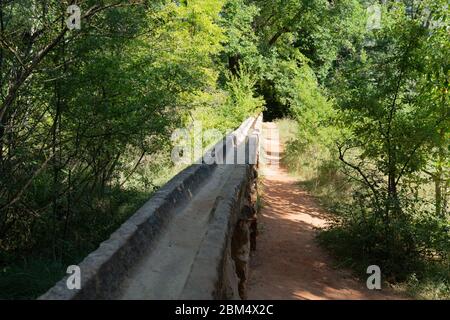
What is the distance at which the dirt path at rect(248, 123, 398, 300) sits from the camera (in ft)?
24.7

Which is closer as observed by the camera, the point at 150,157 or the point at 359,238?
the point at 359,238

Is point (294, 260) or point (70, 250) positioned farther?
point (294, 260)

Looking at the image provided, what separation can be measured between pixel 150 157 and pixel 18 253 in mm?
6271

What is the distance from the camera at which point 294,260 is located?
906cm

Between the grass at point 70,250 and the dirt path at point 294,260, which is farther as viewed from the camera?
the dirt path at point 294,260

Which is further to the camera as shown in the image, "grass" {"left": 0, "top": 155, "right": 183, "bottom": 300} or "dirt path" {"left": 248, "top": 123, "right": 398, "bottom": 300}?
"dirt path" {"left": 248, "top": 123, "right": 398, "bottom": 300}

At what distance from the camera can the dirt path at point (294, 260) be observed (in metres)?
7.54

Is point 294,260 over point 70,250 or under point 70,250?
under

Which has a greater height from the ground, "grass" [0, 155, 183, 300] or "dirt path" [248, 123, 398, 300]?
"grass" [0, 155, 183, 300]

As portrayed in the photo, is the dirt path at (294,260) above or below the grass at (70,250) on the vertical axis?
below

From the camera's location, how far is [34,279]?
6.02 meters
